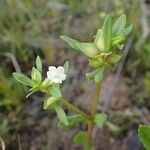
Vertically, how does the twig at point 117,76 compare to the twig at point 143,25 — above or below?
below

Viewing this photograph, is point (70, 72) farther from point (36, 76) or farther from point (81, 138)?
point (36, 76)

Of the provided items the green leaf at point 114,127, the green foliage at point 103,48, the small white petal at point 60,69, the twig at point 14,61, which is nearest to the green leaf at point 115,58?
the green foliage at point 103,48

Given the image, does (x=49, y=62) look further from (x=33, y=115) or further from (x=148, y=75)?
(x=148, y=75)

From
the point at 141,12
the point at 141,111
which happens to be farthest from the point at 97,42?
the point at 141,12

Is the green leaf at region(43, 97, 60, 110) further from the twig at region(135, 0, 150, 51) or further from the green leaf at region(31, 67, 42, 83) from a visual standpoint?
the twig at region(135, 0, 150, 51)

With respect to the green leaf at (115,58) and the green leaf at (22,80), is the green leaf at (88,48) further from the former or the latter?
the green leaf at (22,80)

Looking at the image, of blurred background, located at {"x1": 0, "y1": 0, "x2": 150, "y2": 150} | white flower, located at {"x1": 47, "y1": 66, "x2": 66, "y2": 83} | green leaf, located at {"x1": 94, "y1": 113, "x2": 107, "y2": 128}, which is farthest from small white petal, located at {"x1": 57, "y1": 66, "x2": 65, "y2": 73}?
blurred background, located at {"x1": 0, "y1": 0, "x2": 150, "y2": 150}
